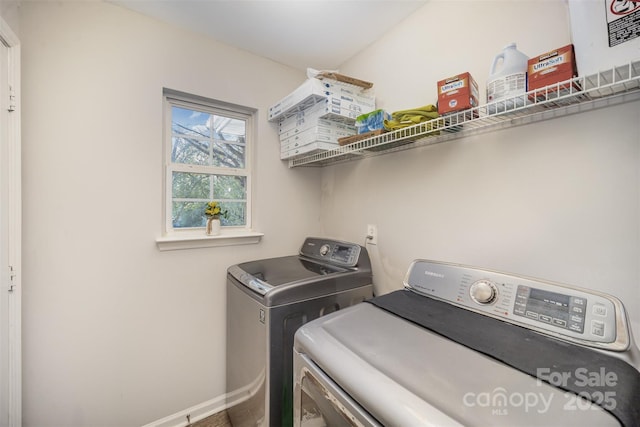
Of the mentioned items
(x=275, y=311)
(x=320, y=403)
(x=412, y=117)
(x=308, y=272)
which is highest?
(x=412, y=117)

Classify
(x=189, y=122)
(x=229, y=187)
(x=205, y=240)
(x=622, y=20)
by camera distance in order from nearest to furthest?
1. (x=622, y=20)
2. (x=205, y=240)
3. (x=189, y=122)
4. (x=229, y=187)

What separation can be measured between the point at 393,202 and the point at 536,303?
0.88m

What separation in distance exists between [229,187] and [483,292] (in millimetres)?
1695

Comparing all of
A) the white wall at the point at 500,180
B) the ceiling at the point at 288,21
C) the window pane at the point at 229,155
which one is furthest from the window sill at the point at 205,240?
the ceiling at the point at 288,21

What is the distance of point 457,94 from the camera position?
1032 millimetres

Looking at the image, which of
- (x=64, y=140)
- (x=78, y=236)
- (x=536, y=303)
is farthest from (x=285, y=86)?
(x=536, y=303)

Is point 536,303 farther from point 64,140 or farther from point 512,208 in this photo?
point 64,140

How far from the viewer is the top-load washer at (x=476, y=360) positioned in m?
0.55

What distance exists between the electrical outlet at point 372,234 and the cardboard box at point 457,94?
33.8 inches

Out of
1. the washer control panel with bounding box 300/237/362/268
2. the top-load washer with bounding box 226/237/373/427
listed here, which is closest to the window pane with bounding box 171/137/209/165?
the top-load washer with bounding box 226/237/373/427

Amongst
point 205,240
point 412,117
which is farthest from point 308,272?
point 412,117

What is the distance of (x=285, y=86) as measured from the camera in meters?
2.08

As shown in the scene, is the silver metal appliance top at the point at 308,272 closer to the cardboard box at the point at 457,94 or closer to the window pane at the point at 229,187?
the window pane at the point at 229,187

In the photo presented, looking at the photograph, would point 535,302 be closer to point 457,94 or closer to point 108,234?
point 457,94
